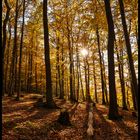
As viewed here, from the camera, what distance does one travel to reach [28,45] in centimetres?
3447

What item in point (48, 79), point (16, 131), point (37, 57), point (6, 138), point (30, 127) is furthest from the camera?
point (37, 57)

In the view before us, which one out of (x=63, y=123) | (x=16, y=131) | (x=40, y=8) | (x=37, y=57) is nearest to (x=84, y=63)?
(x=37, y=57)

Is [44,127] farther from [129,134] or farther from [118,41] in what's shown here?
[118,41]

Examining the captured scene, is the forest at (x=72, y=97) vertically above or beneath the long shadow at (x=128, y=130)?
above

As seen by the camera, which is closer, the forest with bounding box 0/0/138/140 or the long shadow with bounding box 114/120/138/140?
the forest with bounding box 0/0/138/140

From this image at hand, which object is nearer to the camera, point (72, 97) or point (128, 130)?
point (128, 130)

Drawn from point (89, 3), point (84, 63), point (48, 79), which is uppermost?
point (89, 3)

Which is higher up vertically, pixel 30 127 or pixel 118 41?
pixel 118 41

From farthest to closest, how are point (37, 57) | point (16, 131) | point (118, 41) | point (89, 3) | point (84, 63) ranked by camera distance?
point (37, 57)
point (84, 63)
point (118, 41)
point (89, 3)
point (16, 131)

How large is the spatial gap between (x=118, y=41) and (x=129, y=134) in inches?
671

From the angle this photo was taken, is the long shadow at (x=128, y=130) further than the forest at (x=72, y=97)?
Yes

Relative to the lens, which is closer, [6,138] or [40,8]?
[6,138]

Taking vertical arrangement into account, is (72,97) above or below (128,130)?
above

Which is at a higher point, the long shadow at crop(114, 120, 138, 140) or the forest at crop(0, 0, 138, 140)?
the forest at crop(0, 0, 138, 140)
